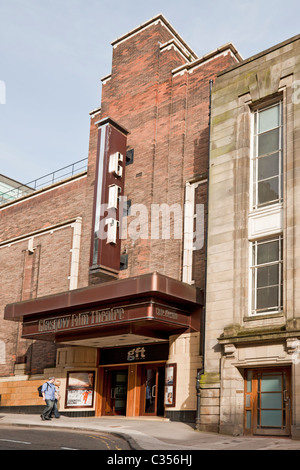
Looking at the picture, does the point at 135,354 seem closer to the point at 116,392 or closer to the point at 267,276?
the point at 116,392

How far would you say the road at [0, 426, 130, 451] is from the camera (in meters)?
12.8

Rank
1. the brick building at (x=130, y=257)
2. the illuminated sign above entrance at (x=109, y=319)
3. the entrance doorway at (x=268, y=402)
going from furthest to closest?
1. the brick building at (x=130, y=257)
2. the illuminated sign above entrance at (x=109, y=319)
3. the entrance doorway at (x=268, y=402)

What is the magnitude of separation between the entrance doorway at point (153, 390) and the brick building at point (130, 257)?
46 mm

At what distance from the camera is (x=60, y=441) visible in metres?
14.2

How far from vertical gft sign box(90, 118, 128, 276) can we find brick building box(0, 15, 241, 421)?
6 centimetres

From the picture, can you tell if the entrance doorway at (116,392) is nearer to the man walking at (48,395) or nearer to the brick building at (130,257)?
the brick building at (130,257)

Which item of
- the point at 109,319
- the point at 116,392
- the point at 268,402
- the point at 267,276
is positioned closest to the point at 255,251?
the point at 267,276

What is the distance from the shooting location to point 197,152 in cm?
2520

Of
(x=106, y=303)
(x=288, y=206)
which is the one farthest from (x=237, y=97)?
(x=106, y=303)

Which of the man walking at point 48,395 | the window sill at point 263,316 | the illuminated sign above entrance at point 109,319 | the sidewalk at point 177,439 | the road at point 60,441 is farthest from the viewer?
the man walking at point 48,395

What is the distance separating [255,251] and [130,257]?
7585 millimetres

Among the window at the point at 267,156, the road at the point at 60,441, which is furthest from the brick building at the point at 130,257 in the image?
the road at the point at 60,441

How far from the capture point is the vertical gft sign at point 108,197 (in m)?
25.0

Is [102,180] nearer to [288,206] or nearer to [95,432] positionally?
[288,206]
